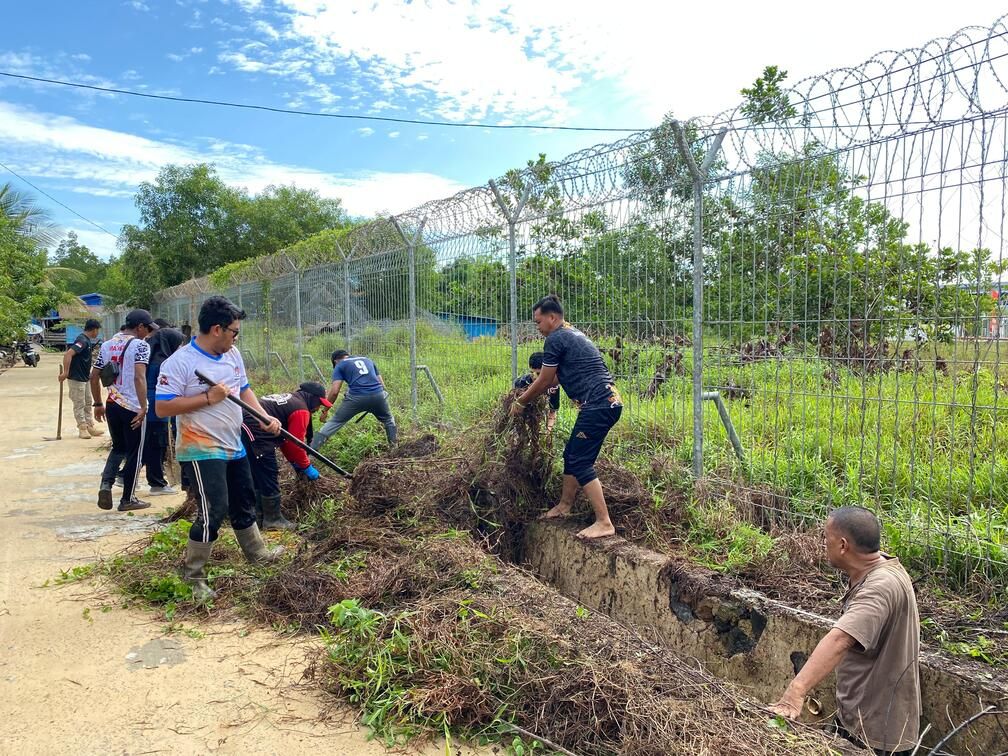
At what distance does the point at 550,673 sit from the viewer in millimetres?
2771

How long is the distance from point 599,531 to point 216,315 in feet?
8.83

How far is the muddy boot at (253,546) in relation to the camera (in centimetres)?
442

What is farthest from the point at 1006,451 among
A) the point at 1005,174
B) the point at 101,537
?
the point at 101,537

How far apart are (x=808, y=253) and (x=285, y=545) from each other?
402 cm

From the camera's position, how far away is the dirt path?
8.90 ft

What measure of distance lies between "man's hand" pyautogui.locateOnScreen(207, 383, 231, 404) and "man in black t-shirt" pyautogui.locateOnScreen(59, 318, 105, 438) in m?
6.59

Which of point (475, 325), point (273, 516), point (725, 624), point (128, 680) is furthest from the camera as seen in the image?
point (475, 325)

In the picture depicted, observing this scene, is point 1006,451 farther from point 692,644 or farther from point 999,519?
point 692,644

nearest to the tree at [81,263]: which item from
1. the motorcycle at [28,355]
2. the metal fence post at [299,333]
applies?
the motorcycle at [28,355]

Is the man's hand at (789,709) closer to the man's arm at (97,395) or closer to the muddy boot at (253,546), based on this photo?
the muddy boot at (253,546)

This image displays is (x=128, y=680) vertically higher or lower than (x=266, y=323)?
lower

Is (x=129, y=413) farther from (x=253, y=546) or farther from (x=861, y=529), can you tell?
(x=861, y=529)

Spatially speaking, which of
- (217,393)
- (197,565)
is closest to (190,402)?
(217,393)

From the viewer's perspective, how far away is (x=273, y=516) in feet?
17.9
